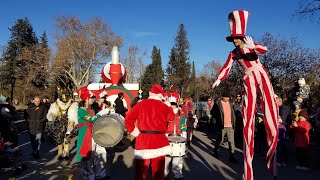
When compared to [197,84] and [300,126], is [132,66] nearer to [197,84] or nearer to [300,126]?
[197,84]

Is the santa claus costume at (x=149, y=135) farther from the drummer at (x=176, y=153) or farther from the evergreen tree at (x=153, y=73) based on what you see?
the evergreen tree at (x=153, y=73)

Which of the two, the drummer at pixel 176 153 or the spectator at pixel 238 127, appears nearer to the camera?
the drummer at pixel 176 153

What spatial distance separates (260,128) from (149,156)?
6.00m

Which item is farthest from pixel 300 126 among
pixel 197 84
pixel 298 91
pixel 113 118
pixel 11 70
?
pixel 197 84

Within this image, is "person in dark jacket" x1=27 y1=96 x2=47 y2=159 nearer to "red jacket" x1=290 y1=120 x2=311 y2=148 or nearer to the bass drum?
the bass drum

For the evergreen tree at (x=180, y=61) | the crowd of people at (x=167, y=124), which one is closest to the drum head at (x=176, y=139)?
the crowd of people at (x=167, y=124)

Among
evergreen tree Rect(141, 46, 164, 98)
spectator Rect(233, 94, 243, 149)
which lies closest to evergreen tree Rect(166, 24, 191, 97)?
A: evergreen tree Rect(141, 46, 164, 98)

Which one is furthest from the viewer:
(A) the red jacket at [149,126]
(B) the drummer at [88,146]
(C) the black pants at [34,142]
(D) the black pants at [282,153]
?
(C) the black pants at [34,142]

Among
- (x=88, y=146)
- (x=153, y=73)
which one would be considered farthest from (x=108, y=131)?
(x=153, y=73)

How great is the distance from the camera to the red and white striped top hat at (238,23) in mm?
5207

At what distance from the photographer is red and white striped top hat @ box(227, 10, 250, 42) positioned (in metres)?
5.21

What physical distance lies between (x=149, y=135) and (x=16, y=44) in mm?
63216

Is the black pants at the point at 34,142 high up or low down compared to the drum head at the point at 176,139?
down

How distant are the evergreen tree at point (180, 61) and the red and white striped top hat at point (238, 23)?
6856cm
